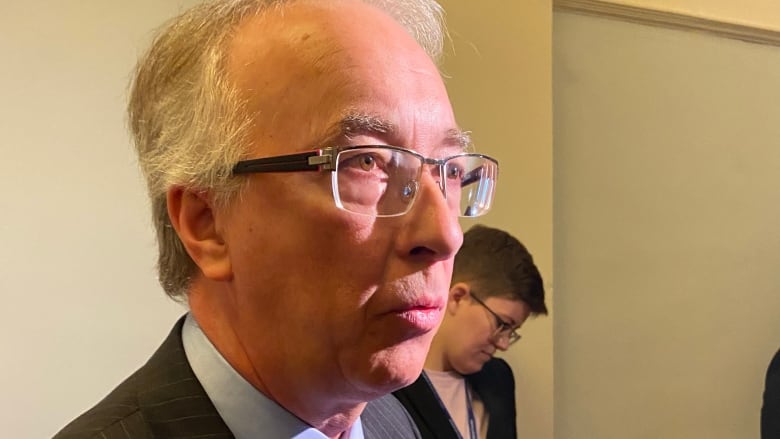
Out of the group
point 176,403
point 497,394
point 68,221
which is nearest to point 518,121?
point 497,394

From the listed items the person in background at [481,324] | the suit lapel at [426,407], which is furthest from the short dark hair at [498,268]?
the suit lapel at [426,407]

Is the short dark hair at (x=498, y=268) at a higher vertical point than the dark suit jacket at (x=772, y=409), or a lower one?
higher

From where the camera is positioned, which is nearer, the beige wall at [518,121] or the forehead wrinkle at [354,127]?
the forehead wrinkle at [354,127]

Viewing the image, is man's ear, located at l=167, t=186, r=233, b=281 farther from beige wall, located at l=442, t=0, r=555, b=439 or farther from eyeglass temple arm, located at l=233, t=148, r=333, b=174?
beige wall, located at l=442, t=0, r=555, b=439

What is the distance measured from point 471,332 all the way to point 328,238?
100 cm

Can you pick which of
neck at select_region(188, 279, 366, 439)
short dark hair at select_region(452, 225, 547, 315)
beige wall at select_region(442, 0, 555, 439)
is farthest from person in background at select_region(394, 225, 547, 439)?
neck at select_region(188, 279, 366, 439)

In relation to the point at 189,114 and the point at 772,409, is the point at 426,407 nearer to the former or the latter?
the point at 189,114

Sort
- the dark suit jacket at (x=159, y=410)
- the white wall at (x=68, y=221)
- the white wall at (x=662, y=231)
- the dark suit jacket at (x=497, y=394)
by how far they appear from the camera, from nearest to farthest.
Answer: the dark suit jacket at (x=159, y=410)
the white wall at (x=68, y=221)
the dark suit jacket at (x=497, y=394)
the white wall at (x=662, y=231)

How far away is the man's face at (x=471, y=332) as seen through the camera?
5.21 ft

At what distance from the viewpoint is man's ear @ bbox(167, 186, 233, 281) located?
73 centimetres

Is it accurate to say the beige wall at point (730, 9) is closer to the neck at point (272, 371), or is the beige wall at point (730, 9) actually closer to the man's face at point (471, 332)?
the man's face at point (471, 332)

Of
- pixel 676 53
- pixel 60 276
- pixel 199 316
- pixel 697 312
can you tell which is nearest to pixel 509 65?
pixel 676 53

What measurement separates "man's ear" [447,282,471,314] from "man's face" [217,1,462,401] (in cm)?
87

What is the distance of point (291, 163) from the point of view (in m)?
0.68
